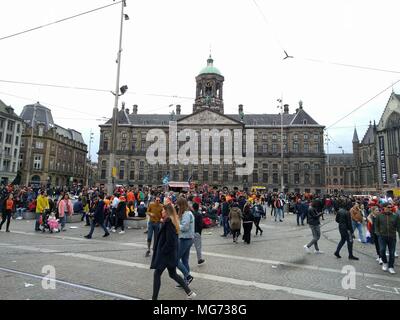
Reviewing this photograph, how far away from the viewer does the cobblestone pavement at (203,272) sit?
586 centimetres

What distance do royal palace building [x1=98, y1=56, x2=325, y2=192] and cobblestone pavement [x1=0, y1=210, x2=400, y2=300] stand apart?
59319 millimetres

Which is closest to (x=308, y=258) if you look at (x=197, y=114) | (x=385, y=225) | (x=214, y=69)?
(x=385, y=225)

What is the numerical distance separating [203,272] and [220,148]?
6439cm

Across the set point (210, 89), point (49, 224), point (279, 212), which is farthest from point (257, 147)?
point (49, 224)

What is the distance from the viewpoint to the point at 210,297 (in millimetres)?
5688

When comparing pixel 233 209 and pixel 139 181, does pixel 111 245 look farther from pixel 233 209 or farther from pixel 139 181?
pixel 139 181

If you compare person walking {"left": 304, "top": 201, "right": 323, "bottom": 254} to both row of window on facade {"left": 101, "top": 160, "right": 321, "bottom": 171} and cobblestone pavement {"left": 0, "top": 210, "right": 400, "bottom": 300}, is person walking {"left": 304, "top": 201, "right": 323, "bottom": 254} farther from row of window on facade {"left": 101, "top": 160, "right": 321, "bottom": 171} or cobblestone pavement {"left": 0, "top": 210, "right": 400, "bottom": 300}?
row of window on facade {"left": 101, "top": 160, "right": 321, "bottom": 171}

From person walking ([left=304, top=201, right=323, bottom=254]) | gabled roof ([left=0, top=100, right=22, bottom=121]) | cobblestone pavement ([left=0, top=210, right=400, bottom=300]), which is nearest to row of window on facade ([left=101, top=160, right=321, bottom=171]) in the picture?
gabled roof ([left=0, top=100, right=22, bottom=121])

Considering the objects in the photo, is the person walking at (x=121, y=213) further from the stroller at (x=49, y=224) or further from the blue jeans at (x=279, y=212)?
the blue jeans at (x=279, y=212)

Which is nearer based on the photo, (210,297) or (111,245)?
(210,297)

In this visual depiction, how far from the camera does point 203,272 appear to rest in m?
7.45

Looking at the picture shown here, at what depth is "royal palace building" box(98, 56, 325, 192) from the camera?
7075cm
